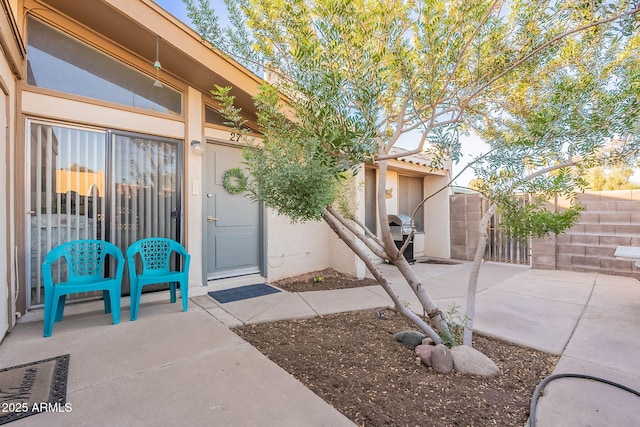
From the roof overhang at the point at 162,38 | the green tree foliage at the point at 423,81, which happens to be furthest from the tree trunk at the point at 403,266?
the roof overhang at the point at 162,38

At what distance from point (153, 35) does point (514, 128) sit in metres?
4.37

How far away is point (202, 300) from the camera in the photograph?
4230 millimetres

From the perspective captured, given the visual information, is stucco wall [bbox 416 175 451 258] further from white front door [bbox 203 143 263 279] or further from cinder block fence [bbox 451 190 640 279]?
white front door [bbox 203 143 263 279]

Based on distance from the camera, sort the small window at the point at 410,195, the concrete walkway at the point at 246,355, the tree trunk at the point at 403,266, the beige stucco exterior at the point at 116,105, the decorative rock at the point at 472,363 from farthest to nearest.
Answer: the small window at the point at 410,195 < the beige stucco exterior at the point at 116,105 < the tree trunk at the point at 403,266 < the decorative rock at the point at 472,363 < the concrete walkway at the point at 246,355

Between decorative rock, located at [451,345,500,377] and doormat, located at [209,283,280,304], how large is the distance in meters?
2.87

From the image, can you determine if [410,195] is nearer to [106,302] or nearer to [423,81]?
[423,81]

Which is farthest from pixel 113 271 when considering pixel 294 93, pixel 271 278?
pixel 294 93

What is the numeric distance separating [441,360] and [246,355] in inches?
64.3

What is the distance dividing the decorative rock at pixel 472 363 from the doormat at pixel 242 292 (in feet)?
9.41

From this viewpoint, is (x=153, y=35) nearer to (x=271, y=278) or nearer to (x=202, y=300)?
(x=202, y=300)

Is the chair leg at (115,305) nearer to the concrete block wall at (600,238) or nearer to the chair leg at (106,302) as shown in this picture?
the chair leg at (106,302)

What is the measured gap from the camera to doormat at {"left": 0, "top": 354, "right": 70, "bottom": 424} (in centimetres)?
190

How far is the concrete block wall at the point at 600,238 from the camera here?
19.5ft

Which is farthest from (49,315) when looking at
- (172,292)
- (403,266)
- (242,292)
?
(403,266)
